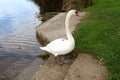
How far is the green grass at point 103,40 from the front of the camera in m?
8.84

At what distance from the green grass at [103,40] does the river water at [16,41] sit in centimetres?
221

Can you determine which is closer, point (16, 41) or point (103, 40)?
point (103, 40)

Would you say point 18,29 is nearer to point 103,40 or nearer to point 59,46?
point 103,40

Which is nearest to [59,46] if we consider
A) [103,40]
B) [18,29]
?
[103,40]

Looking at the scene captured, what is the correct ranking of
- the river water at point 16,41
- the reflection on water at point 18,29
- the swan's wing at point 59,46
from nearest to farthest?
the swan's wing at point 59,46 < the river water at point 16,41 < the reflection on water at point 18,29

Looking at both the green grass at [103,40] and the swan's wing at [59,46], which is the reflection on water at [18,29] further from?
the swan's wing at [59,46]

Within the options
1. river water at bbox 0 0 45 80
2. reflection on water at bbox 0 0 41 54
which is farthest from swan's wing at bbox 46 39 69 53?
reflection on water at bbox 0 0 41 54

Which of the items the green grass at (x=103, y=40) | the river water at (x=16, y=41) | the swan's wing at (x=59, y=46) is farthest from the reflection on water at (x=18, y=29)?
the swan's wing at (x=59, y=46)

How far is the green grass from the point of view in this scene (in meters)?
8.84

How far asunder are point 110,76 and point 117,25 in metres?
5.88

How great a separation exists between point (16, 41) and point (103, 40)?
18.1 ft

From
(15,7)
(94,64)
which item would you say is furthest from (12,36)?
(15,7)

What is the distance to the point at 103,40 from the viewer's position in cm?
1109

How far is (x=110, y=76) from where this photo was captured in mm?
7914
